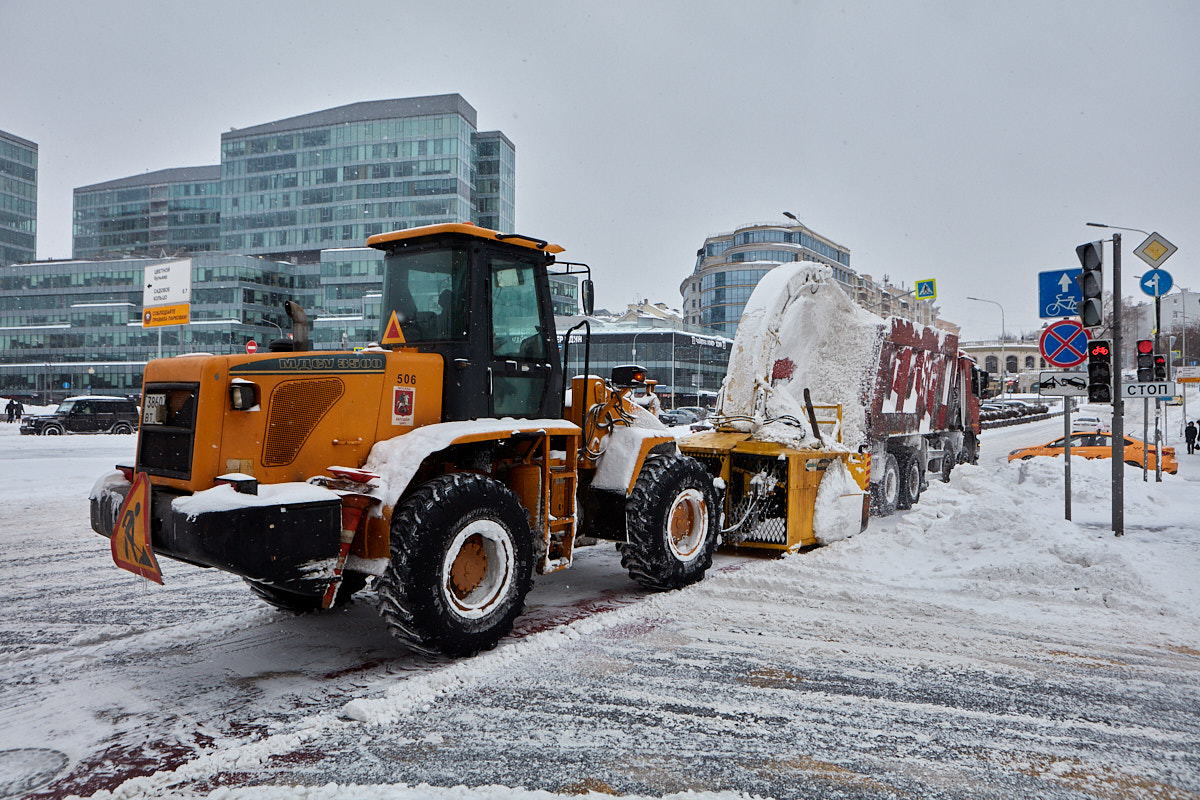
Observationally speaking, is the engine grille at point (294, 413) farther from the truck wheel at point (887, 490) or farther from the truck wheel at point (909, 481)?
the truck wheel at point (909, 481)

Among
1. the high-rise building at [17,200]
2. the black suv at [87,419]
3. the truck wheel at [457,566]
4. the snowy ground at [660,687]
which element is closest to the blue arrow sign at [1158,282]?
the snowy ground at [660,687]

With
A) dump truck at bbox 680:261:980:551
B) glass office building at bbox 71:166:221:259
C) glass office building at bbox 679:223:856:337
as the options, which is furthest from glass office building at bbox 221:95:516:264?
dump truck at bbox 680:261:980:551

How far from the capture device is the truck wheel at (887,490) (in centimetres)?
1137

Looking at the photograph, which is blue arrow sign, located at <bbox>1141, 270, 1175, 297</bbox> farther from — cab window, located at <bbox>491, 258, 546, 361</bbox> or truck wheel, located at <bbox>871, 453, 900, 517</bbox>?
cab window, located at <bbox>491, 258, 546, 361</bbox>

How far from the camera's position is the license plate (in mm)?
4707

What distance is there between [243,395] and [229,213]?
10142 centimetres

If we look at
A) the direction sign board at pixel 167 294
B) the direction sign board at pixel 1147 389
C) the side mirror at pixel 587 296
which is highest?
the direction sign board at pixel 167 294

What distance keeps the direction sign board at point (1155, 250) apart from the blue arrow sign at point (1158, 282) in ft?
8.53

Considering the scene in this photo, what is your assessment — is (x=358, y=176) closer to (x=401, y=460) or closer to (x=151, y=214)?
(x=151, y=214)

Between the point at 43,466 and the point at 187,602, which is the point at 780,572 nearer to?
the point at 187,602

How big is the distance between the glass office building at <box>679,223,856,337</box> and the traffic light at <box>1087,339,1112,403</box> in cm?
8612

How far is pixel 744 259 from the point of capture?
330 feet

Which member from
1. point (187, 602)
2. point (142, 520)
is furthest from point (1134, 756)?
point (187, 602)

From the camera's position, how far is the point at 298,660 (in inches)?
197
